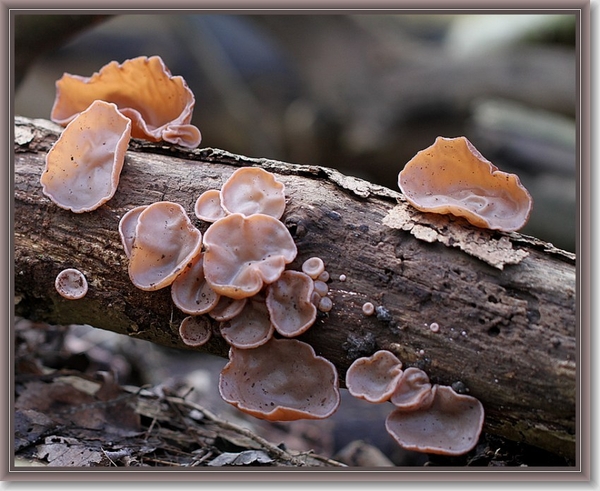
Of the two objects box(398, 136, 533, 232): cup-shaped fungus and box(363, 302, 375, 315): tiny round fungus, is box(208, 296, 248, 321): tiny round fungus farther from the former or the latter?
box(398, 136, 533, 232): cup-shaped fungus

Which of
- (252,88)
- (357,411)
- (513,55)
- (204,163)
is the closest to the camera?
(204,163)

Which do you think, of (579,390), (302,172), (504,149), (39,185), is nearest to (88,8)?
(39,185)

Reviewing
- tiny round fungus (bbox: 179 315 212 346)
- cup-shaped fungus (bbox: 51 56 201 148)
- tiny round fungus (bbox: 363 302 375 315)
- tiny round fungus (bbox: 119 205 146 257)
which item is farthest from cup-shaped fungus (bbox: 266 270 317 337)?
cup-shaped fungus (bbox: 51 56 201 148)

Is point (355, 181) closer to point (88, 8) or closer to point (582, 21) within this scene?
point (582, 21)

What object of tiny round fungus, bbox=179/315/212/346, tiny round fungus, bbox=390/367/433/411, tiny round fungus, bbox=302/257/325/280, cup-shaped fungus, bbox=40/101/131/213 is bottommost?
tiny round fungus, bbox=390/367/433/411

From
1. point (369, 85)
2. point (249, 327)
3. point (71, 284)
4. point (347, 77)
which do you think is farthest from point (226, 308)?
point (347, 77)

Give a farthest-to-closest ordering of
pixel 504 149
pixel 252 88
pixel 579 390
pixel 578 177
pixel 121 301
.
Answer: pixel 252 88 → pixel 504 149 → pixel 121 301 → pixel 578 177 → pixel 579 390

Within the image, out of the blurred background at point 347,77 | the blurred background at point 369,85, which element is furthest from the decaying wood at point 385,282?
the blurred background at point 347,77
